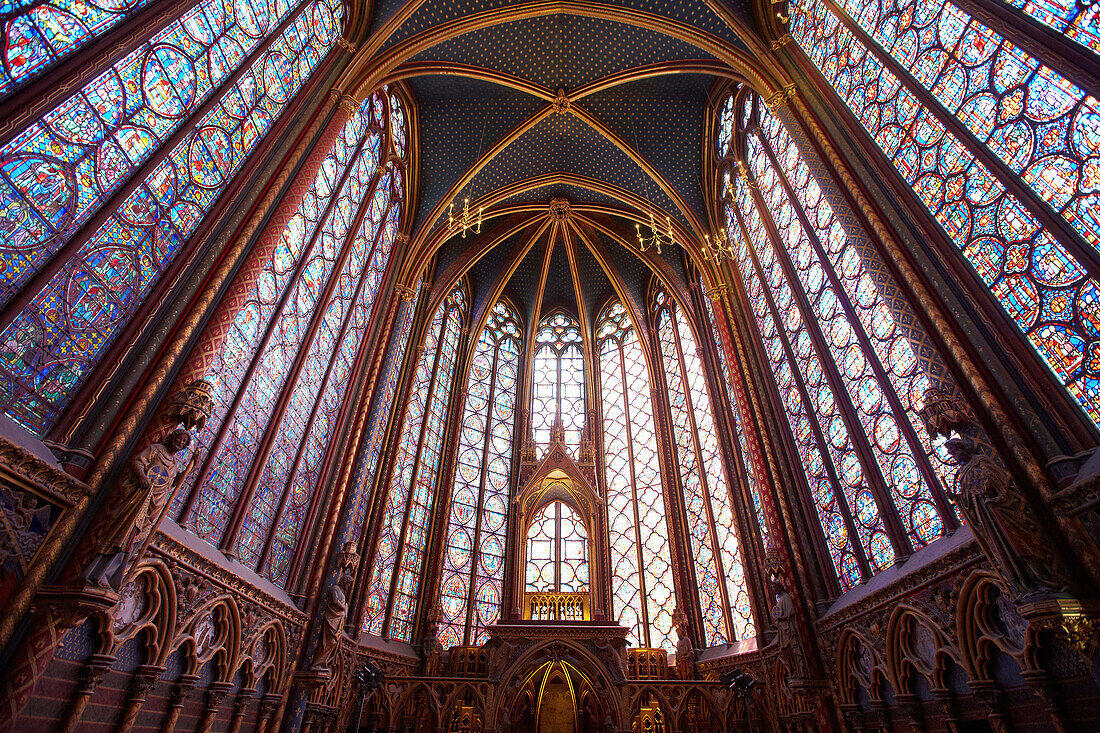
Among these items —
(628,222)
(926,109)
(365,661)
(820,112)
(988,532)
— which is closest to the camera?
(988,532)

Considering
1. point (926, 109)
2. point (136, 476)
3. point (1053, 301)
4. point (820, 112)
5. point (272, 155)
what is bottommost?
point (136, 476)

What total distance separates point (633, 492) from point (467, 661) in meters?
7.12

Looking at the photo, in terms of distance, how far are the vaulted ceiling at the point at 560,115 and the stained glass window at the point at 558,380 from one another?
1.22 meters

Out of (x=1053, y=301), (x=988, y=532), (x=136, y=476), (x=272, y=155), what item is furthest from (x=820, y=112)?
(x=136, y=476)

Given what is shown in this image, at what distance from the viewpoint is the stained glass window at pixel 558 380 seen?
20.2 metres

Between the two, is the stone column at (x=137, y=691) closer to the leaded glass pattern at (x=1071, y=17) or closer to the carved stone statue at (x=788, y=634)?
the carved stone statue at (x=788, y=634)

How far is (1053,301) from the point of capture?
6.39 meters

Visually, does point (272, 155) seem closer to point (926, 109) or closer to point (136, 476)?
point (136, 476)

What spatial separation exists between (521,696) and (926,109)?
43.9 feet

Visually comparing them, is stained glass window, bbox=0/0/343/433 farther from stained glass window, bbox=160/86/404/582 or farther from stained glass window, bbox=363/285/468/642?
stained glass window, bbox=363/285/468/642

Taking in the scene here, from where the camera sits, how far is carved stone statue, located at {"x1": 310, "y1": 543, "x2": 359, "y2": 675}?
1066 cm

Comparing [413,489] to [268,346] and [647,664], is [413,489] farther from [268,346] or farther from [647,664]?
[647,664]

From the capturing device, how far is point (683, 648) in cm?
1386

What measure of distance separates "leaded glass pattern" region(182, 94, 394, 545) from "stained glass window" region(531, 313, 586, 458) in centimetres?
892
